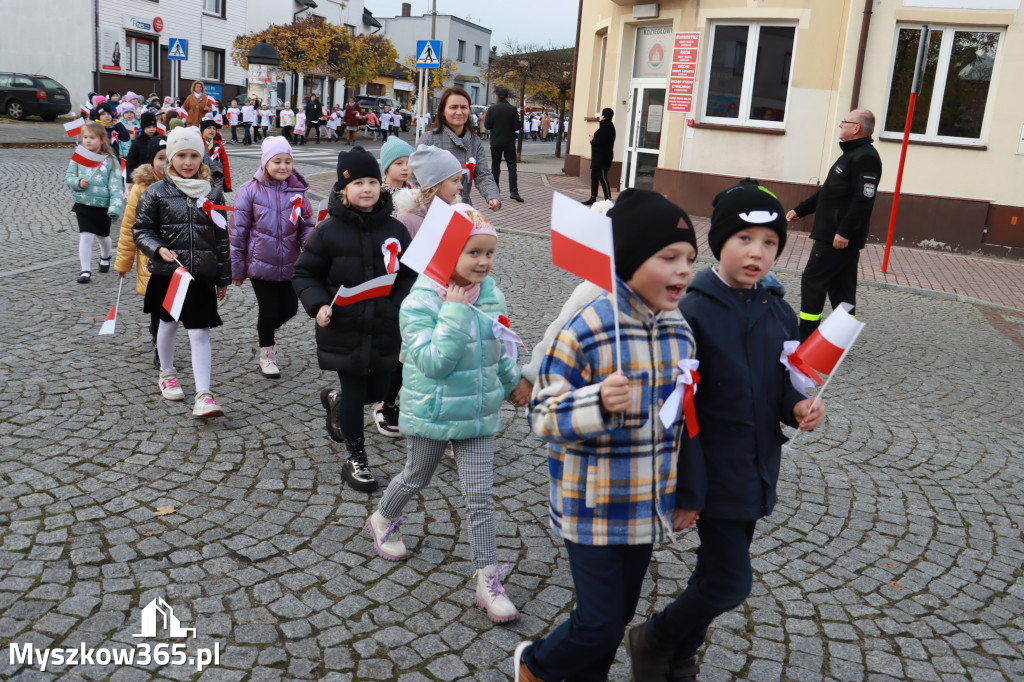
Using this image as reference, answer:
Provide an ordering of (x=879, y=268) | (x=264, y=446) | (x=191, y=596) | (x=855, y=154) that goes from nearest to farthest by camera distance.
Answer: (x=191, y=596), (x=264, y=446), (x=855, y=154), (x=879, y=268)

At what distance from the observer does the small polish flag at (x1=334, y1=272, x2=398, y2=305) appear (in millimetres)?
4312

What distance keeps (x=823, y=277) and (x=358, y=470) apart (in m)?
5.11

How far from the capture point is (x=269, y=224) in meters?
5.87

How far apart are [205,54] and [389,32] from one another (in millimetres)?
41346

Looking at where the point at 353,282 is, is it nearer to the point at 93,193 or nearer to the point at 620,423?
the point at 620,423

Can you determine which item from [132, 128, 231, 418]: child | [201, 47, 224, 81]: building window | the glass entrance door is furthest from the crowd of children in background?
[201, 47, 224, 81]: building window

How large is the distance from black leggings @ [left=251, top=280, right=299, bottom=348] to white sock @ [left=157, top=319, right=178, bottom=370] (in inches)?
26.0

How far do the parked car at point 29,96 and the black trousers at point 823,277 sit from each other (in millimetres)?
30200

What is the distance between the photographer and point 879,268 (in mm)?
12406

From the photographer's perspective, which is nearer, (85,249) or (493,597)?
(493,597)

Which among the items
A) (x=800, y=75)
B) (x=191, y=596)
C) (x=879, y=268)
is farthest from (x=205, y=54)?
(x=191, y=596)

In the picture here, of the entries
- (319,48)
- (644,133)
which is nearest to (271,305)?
(644,133)

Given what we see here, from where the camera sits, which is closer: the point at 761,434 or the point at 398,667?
the point at 761,434

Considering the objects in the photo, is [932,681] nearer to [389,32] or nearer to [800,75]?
[800,75]
